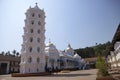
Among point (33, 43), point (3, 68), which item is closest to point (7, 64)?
point (3, 68)

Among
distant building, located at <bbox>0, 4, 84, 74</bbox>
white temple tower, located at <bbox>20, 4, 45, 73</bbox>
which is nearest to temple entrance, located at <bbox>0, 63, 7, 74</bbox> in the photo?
distant building, located at <bbox>0, 4, 84, 74</bbox>

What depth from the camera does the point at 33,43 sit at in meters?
34.8

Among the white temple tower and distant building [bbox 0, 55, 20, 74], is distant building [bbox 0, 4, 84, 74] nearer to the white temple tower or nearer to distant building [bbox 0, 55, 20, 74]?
the white temple tower

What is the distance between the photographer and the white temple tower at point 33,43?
3394cm

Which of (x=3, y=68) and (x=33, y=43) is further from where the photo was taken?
(x=3, y=68)

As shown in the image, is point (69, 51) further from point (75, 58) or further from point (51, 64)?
point (51, 64)

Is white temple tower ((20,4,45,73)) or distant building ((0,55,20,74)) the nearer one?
white temple tower ((20,4,45,73))

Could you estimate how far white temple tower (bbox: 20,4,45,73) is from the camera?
3394cm

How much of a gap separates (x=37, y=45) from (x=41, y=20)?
5718mm

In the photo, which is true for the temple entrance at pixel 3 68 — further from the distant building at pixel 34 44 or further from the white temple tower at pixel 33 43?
the white temple tower at pixel 33 43

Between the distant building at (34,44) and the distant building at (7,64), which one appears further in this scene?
the distant building at (7,64)

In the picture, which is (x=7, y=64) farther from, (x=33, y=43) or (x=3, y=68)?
(x=33, y=43)

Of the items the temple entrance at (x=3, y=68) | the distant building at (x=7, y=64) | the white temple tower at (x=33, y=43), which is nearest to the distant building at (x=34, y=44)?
the white temple tower at (x=33, y=43)

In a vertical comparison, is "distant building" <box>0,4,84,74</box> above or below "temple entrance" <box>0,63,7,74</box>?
above
